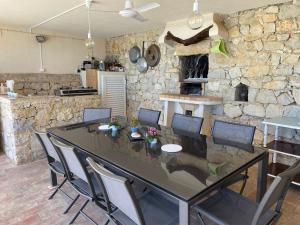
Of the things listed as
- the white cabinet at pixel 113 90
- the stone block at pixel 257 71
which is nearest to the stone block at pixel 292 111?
the stone block at pixel 257 71

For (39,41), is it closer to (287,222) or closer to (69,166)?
(69,166)

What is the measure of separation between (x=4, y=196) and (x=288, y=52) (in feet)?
12.6

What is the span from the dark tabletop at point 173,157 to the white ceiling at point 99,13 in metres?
1.74

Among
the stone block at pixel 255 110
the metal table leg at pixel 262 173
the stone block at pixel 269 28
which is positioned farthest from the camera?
the stone block at pixel 255 110

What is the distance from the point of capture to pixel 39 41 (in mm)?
4668

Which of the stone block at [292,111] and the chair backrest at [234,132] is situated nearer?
the chair backrest at [234,132]

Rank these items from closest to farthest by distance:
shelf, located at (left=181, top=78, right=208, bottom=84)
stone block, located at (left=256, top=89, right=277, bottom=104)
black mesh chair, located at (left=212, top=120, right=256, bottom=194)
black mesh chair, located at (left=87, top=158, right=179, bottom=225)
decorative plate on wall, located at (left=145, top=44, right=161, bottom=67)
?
1. black mesh chair, located at (left=87, top=158, right=179, bottom=225)
2. black mesh chair, located at (left=212, top=120, right=256, bottom=194)
3. stone block, located at (left=256, top=89, right=277, bottom=104)
4. shelf, located at (left=181, top=78, right=208, bottom=84)
5. decorative plate on wall, located at (left=145, top=44, right=161, bottom=67)

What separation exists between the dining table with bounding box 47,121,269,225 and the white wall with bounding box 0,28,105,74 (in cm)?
283

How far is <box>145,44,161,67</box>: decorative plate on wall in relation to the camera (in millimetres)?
4594

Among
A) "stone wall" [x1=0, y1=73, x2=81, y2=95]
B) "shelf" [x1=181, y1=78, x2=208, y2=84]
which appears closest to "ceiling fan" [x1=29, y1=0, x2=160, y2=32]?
"stone wall" [x1=0, y1=73, x2=81, y2=95]

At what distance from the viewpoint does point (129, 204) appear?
131cm

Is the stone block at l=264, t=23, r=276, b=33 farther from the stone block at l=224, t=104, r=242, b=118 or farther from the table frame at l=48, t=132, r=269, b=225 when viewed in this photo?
the table frame at l=48, t=132, r=269, b=225

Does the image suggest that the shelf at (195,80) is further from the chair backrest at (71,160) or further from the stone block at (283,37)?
the chair backrest at (71,160)

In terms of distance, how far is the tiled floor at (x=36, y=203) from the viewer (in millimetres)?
2070
